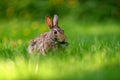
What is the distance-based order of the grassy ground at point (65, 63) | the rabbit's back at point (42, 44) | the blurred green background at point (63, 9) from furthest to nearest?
the blurred green background at point (63, 9), the rabbit's back at point (42, 44), the grassy ground at point (65, 63)

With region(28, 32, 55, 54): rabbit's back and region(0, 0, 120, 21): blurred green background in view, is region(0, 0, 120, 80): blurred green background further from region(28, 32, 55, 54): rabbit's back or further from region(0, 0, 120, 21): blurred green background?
region(28, 32, 55, 54): rabbit's back

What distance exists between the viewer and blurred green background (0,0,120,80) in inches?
238

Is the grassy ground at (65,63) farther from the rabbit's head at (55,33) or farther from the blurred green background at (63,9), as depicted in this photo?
the blurred green background at (63,9)

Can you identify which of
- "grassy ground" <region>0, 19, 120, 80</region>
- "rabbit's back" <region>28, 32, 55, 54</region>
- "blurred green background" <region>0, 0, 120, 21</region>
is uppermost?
"blurred green background" <region>0, 0, 120, 21</region>

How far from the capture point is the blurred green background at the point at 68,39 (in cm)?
604

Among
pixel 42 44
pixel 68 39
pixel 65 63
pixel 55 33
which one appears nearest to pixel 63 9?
pixel 68 39

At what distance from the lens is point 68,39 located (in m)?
10.7

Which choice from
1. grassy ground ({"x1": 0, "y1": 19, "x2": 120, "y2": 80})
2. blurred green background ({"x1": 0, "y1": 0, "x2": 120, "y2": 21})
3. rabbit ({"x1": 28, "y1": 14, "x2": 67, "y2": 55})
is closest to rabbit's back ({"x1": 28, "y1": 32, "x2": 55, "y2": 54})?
rabbit ({"x1": 28, "y1": 14, "x2": 67, "y2": 55})

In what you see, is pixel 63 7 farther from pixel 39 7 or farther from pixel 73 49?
pixel 73 49

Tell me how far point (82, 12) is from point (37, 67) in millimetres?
9645

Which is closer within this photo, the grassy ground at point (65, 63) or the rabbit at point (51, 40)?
the grassy ground at point (65, 63)

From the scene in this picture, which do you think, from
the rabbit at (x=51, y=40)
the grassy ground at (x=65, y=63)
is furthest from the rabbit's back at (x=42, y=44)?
the grassy ground at (x=65, y=63)

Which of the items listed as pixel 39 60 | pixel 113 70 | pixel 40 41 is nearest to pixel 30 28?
pixel 40 41

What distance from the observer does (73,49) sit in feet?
25.8
